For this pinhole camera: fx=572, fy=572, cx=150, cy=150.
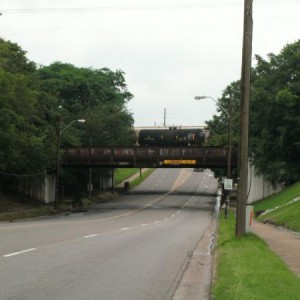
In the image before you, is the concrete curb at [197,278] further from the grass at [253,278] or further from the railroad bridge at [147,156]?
the railroad bridge at [147,156]

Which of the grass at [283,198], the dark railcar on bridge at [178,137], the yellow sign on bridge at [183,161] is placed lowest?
the grass at [283,198]

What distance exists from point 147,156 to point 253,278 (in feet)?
186

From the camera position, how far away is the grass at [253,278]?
29.1ft

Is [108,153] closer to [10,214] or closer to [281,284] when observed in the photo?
[10,214]

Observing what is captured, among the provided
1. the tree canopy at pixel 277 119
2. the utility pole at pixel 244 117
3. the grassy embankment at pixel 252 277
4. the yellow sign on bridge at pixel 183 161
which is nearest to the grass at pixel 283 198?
the tree canopy at pixel 277 119

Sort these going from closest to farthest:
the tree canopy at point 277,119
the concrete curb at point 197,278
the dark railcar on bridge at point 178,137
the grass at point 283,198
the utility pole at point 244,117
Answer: the concrete curb at point 197,278
the utility pole at point 244,117
the grass at point 283,198
the tree canopy at point 277,119
the dark railcar on bridge at point 178,137

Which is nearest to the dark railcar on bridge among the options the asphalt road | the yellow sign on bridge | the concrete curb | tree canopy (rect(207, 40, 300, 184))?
the yellow sign on bridge

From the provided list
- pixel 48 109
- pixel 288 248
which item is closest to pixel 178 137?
pixel 48 109

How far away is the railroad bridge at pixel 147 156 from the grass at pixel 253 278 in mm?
50660

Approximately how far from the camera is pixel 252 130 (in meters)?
65.3

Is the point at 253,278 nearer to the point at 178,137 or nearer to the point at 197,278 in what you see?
the point at 197,278

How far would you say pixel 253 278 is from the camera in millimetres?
10398

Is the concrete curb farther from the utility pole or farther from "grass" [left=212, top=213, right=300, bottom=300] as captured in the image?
the utility pole

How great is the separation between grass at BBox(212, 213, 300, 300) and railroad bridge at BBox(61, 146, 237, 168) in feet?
166
